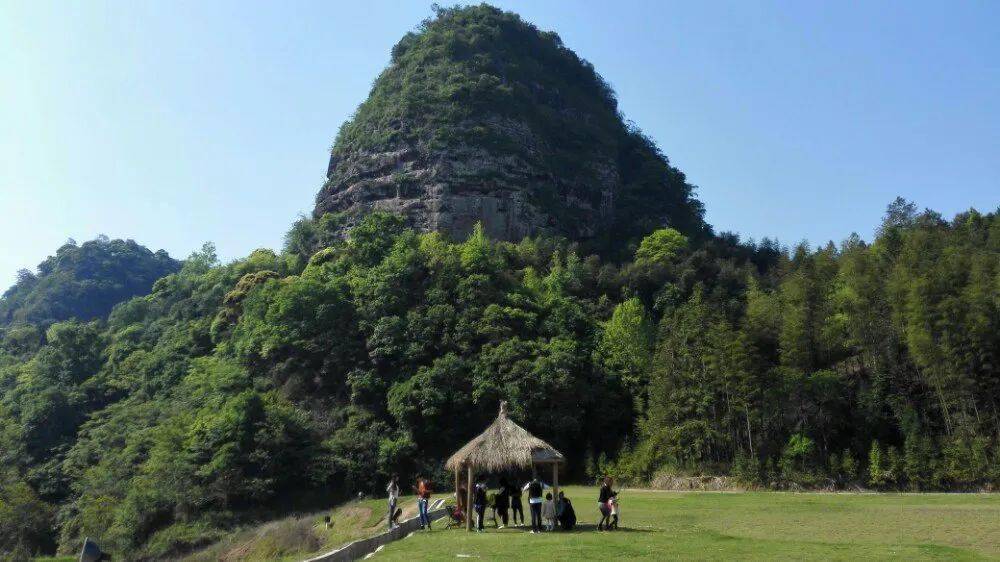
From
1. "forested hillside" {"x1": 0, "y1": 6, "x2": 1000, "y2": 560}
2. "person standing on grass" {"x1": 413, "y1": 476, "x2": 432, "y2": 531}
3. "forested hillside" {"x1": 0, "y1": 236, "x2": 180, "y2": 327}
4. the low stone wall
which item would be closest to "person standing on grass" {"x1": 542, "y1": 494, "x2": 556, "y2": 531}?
"person standing on grass" {"x1": 413, "y1": 476, "x2": 432, "y2": 531}

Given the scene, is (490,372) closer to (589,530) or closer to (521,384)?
(521,384)

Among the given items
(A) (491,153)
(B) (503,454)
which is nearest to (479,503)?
(B) (503,454)

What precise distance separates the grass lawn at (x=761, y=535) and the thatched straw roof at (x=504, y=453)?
1.52m

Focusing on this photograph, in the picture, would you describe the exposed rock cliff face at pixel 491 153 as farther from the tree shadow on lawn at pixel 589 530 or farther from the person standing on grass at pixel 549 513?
A: the person standing on grass at pixel 549 513

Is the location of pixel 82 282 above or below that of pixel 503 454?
above

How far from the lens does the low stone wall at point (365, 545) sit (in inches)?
563

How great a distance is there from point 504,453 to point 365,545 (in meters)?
3.93

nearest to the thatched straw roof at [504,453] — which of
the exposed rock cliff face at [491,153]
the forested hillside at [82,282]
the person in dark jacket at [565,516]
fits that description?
the person in dark jacket at [565,516]

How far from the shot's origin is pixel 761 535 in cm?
1595

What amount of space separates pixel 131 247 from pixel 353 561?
114 metres

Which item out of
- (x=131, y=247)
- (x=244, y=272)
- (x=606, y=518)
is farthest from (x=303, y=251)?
(x=131, y=247)

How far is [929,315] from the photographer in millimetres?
30156

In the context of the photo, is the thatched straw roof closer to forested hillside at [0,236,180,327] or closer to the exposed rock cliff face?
the exposed rock cliff face

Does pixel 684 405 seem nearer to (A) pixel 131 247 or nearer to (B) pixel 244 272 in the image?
(B) pixel 244 272
